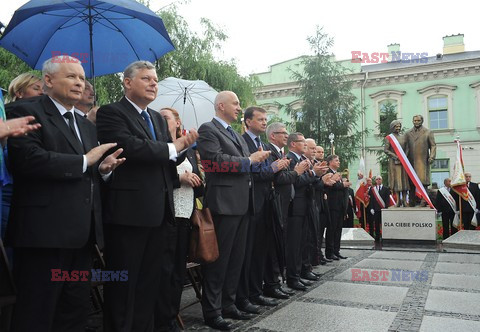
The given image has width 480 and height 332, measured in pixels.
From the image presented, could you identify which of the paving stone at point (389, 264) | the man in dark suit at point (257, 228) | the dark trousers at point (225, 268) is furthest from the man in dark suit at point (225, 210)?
A: the paving stone at point (389, 264)

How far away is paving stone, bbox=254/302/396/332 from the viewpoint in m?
3.87

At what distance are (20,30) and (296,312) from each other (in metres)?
4.17

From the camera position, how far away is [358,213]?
1464cm

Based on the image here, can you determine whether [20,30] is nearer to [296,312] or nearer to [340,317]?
[296,312]

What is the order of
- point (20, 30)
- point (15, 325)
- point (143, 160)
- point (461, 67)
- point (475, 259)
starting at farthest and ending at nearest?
point (461, 67) < point (475, 259) < point (20, 30) < point (143, 160) < point (15, 325)

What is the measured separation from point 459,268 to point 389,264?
Result: 1125mm

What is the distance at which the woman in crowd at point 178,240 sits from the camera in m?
3.75

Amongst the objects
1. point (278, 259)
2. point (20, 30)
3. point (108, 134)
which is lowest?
point (278, 259)

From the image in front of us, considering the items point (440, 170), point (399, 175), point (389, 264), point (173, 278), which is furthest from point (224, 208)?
point (440, 170)

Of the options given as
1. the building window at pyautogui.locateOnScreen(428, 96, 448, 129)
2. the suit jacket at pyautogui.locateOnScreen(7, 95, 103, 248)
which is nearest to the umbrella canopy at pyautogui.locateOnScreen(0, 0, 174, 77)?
the suit jacket at pyautogui.locateOnScreen(7, 95, 103, 248)

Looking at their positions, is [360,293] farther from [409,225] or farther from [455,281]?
[409,225]

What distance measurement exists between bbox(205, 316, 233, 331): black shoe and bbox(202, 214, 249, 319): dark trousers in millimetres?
35

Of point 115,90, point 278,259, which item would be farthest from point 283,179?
point 115,90

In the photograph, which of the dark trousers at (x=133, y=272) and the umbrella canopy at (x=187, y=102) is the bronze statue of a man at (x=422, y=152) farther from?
the dark trousers at (x=133, y=272)
